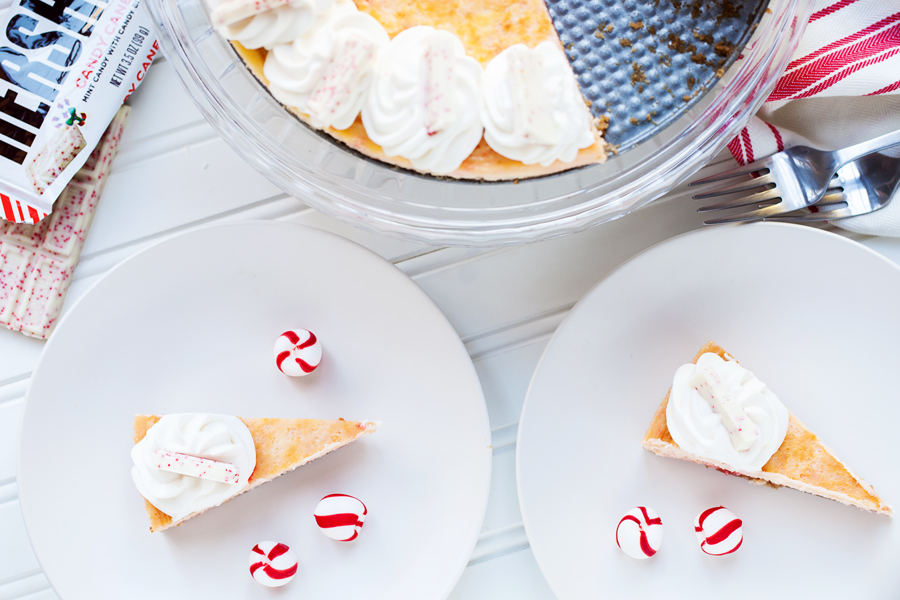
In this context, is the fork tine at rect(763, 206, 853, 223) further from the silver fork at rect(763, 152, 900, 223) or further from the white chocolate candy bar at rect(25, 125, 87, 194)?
the white chocolate candy bar at rect(25, 125, 87, 194)

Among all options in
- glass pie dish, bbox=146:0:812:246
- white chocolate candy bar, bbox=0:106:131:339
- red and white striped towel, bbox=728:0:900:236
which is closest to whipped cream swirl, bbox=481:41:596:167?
glass pie dish, bbox=146:0:812:246

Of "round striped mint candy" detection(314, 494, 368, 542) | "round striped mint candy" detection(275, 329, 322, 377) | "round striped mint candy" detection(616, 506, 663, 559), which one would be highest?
"round striped mint candy" detection(275, 329, 322, 377)

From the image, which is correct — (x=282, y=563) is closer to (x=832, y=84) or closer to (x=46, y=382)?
(x=46, y=382)

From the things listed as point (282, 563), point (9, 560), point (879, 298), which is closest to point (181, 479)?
point (282, 563)

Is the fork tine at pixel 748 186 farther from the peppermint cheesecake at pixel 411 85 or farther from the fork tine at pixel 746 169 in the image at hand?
the peppermint cheesecake at pixel 411 85

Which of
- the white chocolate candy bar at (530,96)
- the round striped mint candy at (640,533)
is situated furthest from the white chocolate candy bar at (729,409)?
the white chocolate candy bar at (530,96)

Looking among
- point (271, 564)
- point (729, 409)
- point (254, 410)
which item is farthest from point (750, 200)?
point (271, 564)
